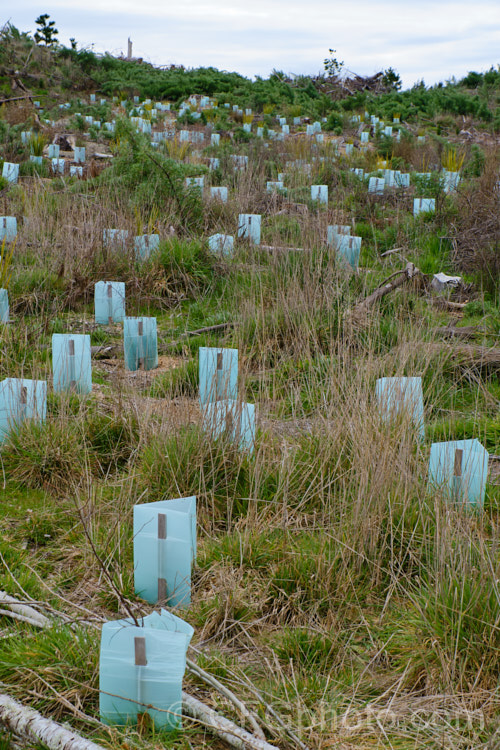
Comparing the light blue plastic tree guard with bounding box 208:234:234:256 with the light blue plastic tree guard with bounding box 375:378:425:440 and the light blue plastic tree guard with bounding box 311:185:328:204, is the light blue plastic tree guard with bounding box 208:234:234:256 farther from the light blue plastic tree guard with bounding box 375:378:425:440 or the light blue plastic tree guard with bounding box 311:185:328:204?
the light blue plastic tree guard with bounding box 375:378:425:440

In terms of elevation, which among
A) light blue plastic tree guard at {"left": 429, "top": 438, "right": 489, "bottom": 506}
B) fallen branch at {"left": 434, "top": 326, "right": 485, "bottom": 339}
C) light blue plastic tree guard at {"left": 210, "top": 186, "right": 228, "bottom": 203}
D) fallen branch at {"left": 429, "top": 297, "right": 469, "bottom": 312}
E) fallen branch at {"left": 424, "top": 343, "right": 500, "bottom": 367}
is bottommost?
light blue plastic tree guard at {"left": 429, "top": 438, "right": 489, "bottom": 506}

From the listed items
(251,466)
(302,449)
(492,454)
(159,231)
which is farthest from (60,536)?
(159,231)

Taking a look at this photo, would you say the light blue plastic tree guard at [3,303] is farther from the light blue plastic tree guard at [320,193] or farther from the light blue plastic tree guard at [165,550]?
the light blue plastic tree guard at [320,193]

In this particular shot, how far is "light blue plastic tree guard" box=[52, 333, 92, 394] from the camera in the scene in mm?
3805

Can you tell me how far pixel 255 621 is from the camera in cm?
233

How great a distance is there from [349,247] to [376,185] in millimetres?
3407

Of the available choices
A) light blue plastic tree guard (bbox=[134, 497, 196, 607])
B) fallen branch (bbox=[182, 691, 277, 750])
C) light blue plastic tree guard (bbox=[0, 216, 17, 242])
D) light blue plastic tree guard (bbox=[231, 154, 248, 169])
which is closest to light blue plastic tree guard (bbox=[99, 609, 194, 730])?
fallen branch (bbox=[182, 691, 277, 750])

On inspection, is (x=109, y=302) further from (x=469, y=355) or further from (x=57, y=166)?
(x=57, y=166)

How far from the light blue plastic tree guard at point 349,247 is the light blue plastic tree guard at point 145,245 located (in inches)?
57.6

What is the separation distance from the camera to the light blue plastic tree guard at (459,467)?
2.67 metres

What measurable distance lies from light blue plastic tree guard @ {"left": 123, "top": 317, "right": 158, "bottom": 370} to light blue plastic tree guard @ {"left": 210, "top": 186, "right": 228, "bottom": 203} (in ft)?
11.1

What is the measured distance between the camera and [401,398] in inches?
121

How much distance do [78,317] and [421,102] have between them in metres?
17.1

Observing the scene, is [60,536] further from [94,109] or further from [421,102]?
[421,102]
